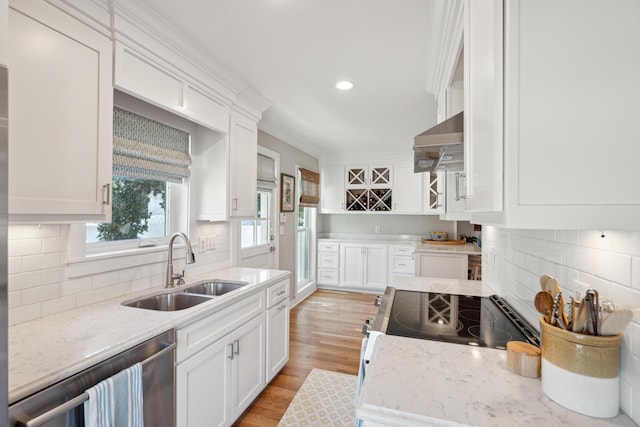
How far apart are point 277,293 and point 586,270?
1.91m

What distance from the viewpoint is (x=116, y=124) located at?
5.88ft

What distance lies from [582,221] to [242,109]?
2.43 meters

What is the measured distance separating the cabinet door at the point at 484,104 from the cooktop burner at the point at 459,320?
55cm

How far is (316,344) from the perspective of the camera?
126 inches

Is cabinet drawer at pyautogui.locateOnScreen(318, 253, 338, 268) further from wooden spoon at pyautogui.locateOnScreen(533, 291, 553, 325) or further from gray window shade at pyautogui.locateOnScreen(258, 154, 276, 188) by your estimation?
wooden spoon at pyautogui.locateOnScreen(533, 291, 553, 325)

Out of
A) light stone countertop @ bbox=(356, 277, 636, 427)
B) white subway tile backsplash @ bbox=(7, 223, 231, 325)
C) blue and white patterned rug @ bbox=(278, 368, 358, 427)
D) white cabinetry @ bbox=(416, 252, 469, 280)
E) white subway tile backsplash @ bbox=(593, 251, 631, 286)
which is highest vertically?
white subway tile backsplash @ bbox=(593, 251, 631, 286)

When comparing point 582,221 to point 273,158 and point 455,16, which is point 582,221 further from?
point 273,158

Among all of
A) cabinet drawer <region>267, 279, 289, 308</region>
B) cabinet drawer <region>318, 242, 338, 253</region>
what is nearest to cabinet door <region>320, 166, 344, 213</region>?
cabinet drawer <region>318, 242, 338, 253</region>

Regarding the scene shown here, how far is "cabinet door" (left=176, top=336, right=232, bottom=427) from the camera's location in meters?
1.46

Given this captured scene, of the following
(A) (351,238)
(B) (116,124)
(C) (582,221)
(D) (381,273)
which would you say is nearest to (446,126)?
(C) (582,221)

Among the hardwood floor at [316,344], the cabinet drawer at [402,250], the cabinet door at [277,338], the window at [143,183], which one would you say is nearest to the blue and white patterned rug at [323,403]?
the hardwood floor at [316,344]

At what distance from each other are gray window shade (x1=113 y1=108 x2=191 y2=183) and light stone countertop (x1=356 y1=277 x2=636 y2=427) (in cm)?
174

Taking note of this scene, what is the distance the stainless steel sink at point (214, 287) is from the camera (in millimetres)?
2138

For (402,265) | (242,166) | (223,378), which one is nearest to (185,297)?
(223,378)
